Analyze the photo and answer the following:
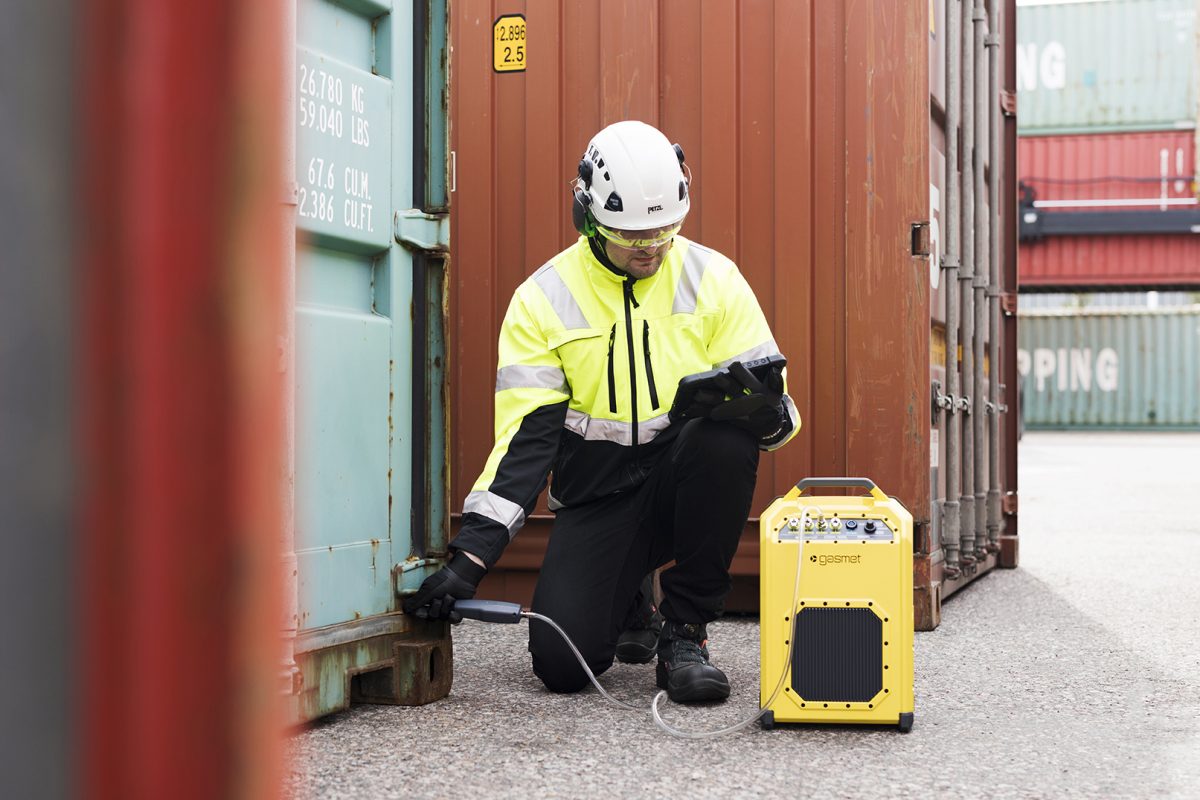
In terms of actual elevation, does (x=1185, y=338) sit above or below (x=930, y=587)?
above

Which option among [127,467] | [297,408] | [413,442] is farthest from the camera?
[413,442]

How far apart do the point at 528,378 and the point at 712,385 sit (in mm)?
463

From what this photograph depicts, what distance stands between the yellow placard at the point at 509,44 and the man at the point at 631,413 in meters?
1.40

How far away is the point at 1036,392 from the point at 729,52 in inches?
1148

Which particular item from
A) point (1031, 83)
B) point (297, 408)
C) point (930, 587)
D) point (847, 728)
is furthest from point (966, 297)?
point (1031, 83)

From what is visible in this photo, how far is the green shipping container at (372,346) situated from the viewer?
2.87 metres

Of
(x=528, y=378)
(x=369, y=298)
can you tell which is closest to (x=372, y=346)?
(x=369, y=298)

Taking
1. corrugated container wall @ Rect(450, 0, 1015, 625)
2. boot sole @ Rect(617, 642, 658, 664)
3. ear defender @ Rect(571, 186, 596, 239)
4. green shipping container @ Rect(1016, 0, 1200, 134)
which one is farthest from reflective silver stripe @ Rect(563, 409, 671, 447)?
green shipping container @ Rect(1016, 0, 1200, 134)

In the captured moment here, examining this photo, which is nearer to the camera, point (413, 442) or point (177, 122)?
point (177, 122)

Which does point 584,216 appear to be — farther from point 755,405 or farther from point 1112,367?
point 1112,367

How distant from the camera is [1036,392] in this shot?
104 ft

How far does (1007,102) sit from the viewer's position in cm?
637

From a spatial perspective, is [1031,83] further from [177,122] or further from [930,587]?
[177,122]

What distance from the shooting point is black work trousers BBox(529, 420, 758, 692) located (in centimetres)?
330
